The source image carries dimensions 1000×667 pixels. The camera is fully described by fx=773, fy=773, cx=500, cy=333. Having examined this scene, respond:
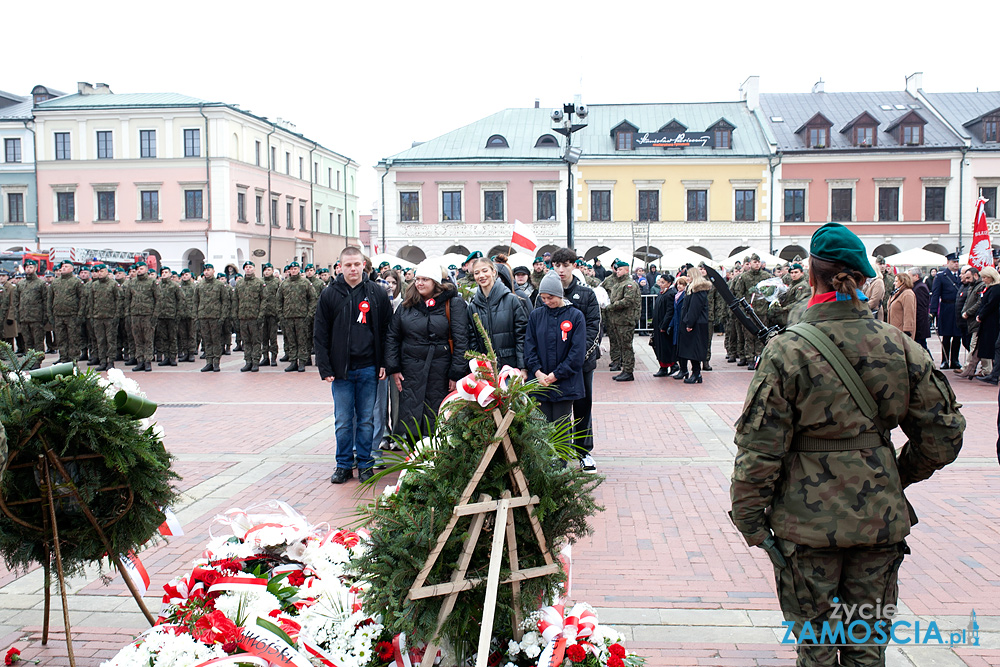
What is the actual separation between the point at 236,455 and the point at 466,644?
562 cm

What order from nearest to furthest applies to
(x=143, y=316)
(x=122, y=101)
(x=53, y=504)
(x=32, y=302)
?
1. (x=53, y=504)
2. (x=143, y=316)
3. (x=32, y=302)
4. (x=122, y=101)

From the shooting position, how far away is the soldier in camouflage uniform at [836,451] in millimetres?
2760

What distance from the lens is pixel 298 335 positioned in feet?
50.6

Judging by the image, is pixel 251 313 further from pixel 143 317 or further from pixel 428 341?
pixel 428 341

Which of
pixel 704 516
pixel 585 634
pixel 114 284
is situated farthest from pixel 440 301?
pixel 114 284

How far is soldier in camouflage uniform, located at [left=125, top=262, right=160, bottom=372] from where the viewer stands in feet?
52.5

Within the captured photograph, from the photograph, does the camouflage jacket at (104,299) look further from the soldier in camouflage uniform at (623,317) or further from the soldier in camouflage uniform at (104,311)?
the soldier in camouflage uniform at (623,317)

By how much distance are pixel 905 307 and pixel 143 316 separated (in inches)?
583

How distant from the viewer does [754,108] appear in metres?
46.4

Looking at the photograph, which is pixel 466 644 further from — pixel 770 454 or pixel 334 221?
pixel 334 221

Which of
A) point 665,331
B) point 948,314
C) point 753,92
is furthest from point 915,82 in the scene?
point 665,331

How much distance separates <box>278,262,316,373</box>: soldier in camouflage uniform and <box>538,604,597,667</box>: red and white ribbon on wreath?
42.0ft

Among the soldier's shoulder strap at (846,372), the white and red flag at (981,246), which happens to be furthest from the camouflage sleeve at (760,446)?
the white and red flag at (981,246)

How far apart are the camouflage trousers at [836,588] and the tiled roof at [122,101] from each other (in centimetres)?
4947
